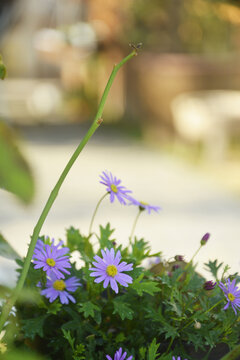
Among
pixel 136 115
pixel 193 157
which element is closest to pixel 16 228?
pixel 193 157

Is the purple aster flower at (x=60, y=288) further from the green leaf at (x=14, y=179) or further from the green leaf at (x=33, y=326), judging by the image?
the green leaf at (x=14, y=179)

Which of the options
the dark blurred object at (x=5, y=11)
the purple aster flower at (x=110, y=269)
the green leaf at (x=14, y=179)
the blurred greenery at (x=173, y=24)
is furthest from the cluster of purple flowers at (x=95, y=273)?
the blurred greenery at (x=173, y=24)

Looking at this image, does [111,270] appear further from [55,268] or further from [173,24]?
[173,24]

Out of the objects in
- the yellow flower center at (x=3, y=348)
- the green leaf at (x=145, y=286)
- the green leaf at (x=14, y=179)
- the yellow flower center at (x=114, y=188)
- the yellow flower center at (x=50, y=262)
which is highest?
the yellow flower center at (x=114, y=188)

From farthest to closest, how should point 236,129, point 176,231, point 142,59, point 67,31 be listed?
point 67,31, point 142,59, point 236,129, point 176,231

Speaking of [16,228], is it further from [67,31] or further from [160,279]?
[67,31]

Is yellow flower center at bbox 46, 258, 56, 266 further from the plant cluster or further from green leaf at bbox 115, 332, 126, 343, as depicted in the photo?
green leaf at bbox 115, 332, 126, 343
